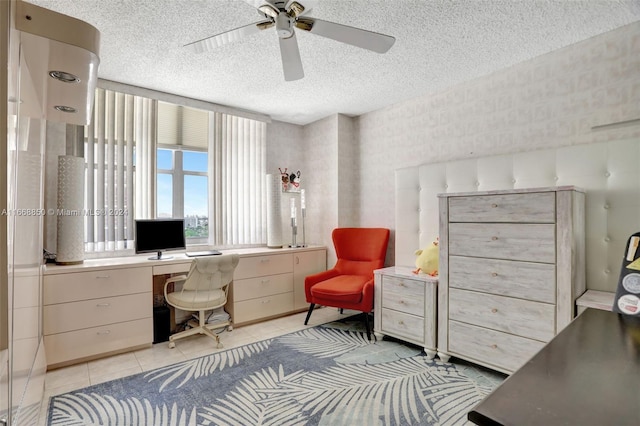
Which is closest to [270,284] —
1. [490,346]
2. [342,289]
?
[342,289]

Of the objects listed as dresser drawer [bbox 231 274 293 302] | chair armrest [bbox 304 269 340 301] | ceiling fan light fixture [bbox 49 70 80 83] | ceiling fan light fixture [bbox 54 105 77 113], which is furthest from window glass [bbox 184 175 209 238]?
ceiling fan light fixture [bbox 49 70 80 83]

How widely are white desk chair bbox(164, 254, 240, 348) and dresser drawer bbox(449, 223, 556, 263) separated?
6.44 feet

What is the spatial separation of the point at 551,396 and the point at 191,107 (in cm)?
380

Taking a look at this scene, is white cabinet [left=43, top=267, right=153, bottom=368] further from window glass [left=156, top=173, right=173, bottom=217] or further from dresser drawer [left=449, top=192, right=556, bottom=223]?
dresser drawer [left=449, top=192, right=556, bottom=223]

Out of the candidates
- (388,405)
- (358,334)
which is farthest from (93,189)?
(388,405)

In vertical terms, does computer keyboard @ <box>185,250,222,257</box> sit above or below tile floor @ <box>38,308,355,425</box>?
above

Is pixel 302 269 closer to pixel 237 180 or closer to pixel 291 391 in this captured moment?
pixel 237 180

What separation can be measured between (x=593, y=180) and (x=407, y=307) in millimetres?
1698

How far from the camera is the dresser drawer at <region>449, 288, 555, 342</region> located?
2113 millimetres

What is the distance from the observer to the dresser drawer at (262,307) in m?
3.46

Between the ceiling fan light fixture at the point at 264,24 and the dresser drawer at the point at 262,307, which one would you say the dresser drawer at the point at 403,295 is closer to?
the dresser drawer at the point at 262,307

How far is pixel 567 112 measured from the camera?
2.50 m

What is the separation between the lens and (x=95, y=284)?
2.66 metres

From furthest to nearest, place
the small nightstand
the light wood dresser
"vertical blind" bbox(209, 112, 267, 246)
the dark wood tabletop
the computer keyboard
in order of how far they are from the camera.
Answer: "vertical blind" bbox(209, 112, 267, 246) → the computer keyboard → the small nightstand → the light wood dresser → the dark wood tabletop
